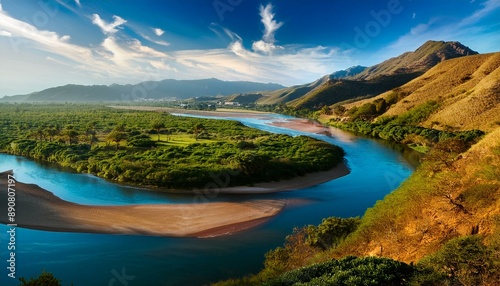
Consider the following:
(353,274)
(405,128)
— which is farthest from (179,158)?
(405,128)

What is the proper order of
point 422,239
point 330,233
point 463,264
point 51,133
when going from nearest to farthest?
point 463,264 → point 422,239 → point 330,233 → point 51,133

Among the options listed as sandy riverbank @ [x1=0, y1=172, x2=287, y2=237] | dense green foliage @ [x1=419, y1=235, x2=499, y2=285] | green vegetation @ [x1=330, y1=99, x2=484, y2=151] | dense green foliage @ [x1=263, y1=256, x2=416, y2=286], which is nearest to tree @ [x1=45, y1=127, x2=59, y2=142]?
sandy riverbank @ [x1=0, y1=172, x2=287, y2=237]

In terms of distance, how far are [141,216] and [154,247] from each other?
24.9ft

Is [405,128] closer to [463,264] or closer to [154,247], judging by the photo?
[154,247]

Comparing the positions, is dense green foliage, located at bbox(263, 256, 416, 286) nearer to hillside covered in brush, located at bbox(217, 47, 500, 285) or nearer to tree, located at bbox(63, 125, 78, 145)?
hillside covered in brush, located at bbox(217, 47, 500, 285)

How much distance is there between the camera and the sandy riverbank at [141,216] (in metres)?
30.2

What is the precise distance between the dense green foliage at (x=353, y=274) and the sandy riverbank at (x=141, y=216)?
57.8 ft

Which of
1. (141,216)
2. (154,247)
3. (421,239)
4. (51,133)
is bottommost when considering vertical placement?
(154,247)

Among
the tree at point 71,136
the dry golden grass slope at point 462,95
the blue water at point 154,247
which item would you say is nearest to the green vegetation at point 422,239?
the blue water at point 154,247

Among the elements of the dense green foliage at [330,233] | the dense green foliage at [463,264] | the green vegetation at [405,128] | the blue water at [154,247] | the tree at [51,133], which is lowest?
the blue water at [154,247]

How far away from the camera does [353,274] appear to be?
11961 millimetres

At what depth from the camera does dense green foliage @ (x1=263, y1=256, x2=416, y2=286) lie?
1152 cm

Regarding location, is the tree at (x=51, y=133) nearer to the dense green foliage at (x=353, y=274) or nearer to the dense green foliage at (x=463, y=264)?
the dense green foliage at (x=353, y=274)

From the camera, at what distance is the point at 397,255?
16328 millimetres
